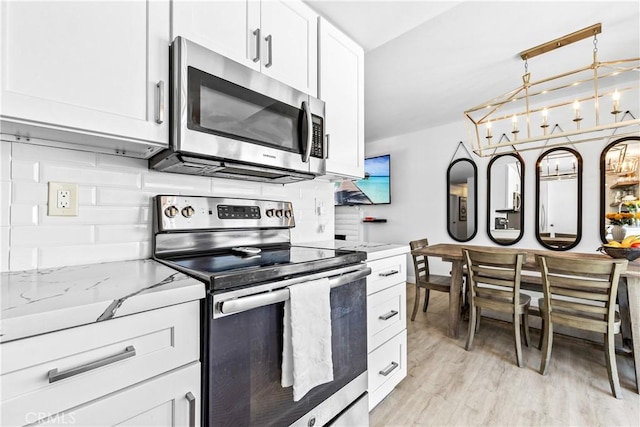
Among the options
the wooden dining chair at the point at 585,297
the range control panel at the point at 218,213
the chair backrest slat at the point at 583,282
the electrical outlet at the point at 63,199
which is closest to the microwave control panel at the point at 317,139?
the range control panel at the point at 218,213

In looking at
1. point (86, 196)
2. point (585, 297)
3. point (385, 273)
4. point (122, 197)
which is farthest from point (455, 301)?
point (86, 196)

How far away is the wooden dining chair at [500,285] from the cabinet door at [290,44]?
190cm

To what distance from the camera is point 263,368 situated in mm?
1001

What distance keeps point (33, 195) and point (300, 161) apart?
1060mm

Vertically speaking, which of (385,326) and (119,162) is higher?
(119,162)

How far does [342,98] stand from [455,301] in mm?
2105

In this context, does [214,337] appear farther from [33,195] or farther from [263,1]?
[263,1]

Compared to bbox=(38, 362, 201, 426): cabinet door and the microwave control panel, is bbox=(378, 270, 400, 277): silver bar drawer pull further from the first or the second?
bbox=(38, 362, 201, 426): cabinet door

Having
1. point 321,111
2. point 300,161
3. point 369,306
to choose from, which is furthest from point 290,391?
point 321,111

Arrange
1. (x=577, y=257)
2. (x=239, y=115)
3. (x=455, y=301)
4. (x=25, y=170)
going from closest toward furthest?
(x=25, y=170) → (x=239, y=115) → (x=577, y=257) → (x=455, y=301)

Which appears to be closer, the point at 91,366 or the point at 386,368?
the point at 91,366

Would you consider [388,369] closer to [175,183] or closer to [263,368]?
[263,368]

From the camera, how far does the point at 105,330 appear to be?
0.68 metres

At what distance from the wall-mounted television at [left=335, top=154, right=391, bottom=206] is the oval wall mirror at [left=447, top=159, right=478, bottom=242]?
106 centimetres
